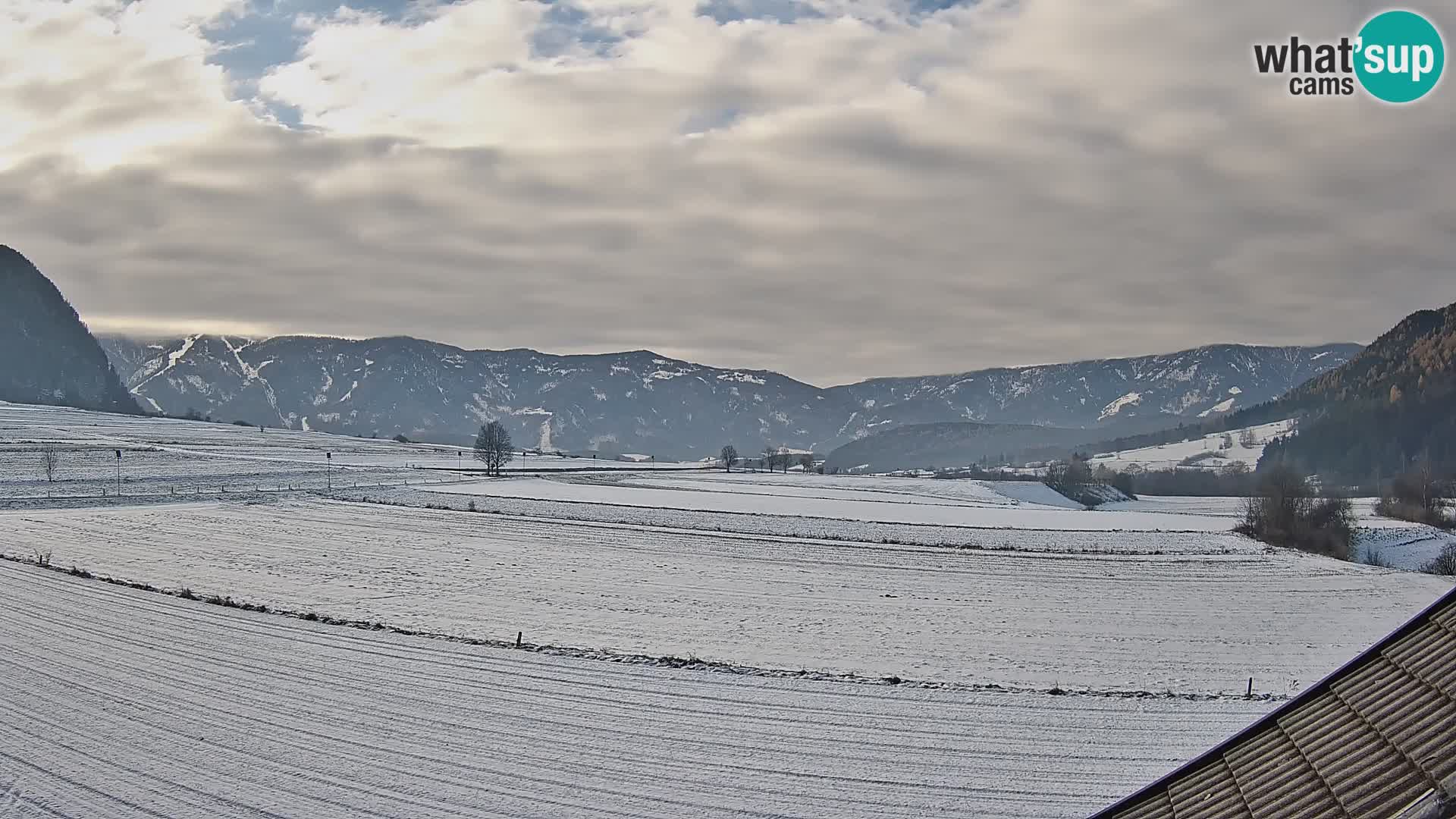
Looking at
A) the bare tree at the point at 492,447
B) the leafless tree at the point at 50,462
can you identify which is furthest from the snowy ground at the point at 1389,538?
the leafless tree at the point at 50,462

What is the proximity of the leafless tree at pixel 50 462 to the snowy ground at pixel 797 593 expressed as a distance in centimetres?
2873

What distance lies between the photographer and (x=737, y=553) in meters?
A: 54.4

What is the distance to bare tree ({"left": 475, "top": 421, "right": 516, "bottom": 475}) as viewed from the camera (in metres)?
124

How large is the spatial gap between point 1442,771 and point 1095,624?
32228mm

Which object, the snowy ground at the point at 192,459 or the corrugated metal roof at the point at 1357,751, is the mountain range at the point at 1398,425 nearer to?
the snowy ground at the point at 192,459

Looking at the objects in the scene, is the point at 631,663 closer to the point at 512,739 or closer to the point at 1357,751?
the point at 512,739

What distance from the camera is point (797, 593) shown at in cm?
4100

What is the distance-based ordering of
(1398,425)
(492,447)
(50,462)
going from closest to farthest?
(50,462) → (492,447) → (1398,425)

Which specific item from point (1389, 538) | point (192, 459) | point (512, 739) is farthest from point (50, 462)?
point (1389, 538)

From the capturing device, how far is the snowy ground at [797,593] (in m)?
29.0

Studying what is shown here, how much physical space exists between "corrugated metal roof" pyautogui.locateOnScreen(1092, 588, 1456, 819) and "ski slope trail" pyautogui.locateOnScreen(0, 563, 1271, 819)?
398 inches

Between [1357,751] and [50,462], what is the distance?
352 ft

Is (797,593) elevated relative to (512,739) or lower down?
lower down

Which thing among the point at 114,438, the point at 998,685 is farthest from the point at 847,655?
the point at 114,438
